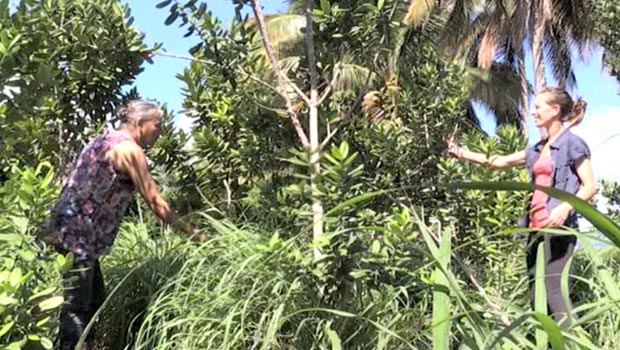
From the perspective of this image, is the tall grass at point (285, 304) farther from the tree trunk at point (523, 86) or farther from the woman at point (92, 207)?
the tree trunk at point (523, 86)

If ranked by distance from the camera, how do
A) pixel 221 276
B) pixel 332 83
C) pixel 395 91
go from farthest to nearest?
pixel 395 91 < pixel 332 83 < pixel 221 276

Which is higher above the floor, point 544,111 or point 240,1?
point 240,1

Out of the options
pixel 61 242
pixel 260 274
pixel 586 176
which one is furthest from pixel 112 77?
pixel 586 176

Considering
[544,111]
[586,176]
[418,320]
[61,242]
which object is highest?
[544,111]

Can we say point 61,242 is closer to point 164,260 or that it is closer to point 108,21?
point 164,260

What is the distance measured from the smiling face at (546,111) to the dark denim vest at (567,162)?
97 mm

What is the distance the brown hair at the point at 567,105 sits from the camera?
389cm

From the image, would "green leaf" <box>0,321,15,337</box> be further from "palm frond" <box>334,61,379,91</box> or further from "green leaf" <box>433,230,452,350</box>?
"palm frond" <box>334,61,379,91</box>

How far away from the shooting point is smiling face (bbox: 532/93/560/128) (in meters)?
3.91

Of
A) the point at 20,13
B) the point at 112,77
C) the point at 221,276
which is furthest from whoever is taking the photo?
the point at 112,77

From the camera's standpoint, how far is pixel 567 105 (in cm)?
391

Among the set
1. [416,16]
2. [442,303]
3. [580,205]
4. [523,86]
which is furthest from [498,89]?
[580,205]

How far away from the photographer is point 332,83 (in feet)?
12.6

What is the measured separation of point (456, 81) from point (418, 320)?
260 cm
